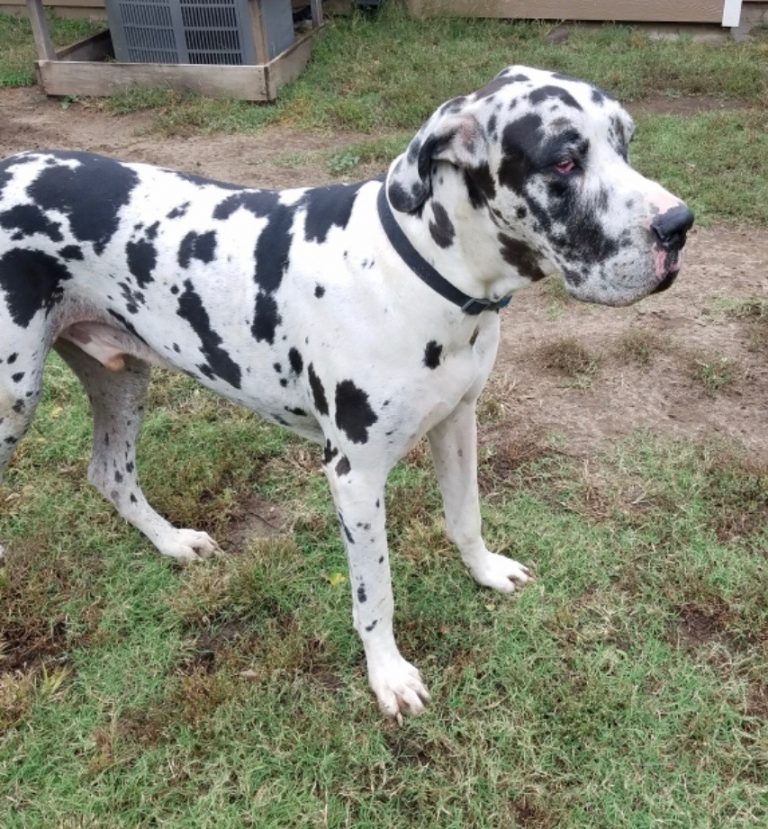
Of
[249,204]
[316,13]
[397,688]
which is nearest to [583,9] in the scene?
[316,13]

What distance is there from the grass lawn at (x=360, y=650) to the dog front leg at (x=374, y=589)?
9cm

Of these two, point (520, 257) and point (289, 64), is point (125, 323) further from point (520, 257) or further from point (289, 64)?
point (289, 64)

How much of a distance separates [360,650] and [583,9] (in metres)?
8.57

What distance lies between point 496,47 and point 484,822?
8.16 meters

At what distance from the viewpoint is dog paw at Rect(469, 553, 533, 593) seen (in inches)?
122

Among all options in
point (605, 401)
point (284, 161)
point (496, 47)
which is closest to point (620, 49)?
point (496, 47)

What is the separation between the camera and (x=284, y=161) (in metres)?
6.62

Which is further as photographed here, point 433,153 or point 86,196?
point 86,196

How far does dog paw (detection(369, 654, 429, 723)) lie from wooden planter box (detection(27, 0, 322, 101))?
624cm

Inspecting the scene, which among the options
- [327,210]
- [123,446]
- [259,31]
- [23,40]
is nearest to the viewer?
[327,210]

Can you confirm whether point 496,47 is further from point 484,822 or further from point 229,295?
point 484,822

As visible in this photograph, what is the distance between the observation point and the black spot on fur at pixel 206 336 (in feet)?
8.38

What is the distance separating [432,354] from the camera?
2.27 meters

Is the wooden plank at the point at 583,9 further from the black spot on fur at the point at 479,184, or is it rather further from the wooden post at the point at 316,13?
the black spot on fur at the point at 479,184
